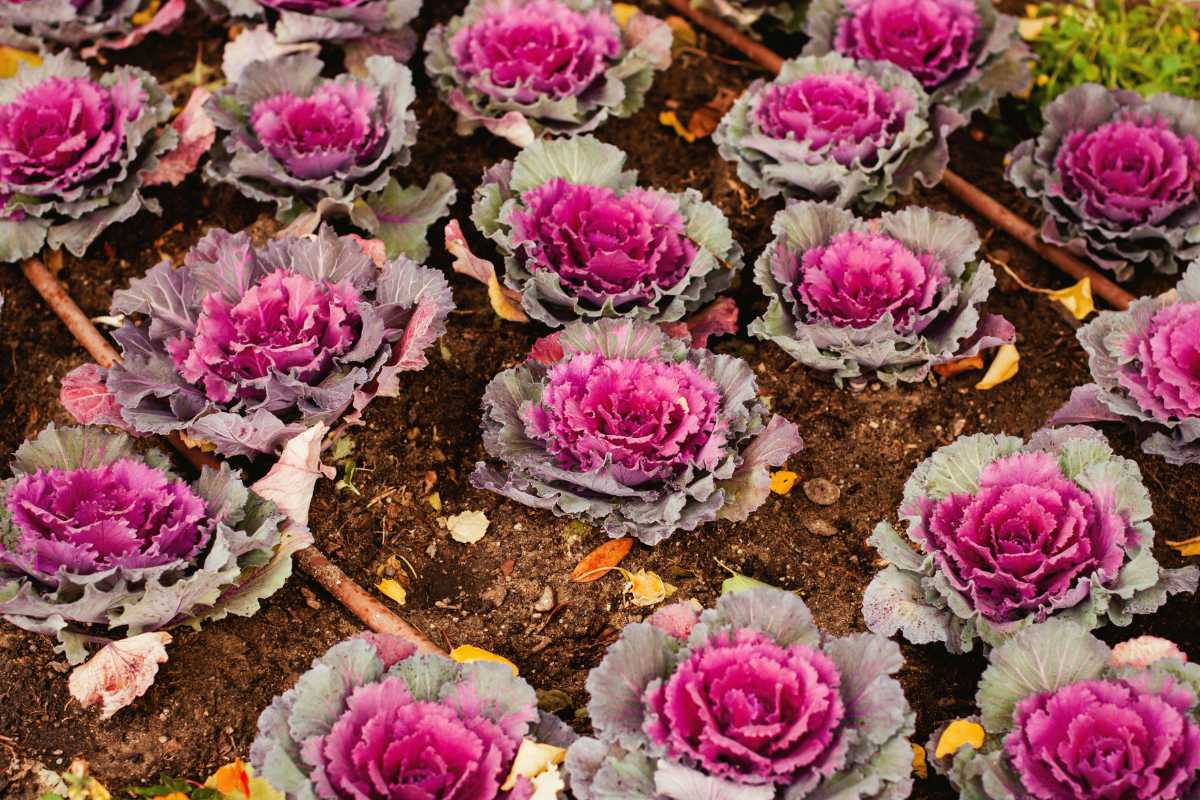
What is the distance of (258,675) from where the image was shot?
259 centimetres

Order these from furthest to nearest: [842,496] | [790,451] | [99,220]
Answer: [99,220], [842,496], [790,451]

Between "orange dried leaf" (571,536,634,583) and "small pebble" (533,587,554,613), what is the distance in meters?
0.06

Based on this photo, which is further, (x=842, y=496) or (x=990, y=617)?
(x=842, y=496)

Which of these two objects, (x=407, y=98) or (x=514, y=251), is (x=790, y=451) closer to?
(x=514, y=251)

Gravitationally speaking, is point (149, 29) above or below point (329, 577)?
above

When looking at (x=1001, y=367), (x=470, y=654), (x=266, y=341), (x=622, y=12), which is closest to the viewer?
(x=470, y=654)

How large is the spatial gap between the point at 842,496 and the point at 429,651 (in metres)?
1.03

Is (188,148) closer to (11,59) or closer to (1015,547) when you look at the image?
(11,59)

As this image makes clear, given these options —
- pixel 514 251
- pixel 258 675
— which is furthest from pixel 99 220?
pixel 258 675

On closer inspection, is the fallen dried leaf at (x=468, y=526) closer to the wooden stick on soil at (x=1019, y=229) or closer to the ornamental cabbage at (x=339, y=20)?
the ornamental cabbage at (x=339, y=20)

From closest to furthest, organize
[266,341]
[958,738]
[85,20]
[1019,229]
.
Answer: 1. [958,738]
2. [266,341]
3. [1019,229]
4. [85,20]

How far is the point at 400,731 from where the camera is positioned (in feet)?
7.22

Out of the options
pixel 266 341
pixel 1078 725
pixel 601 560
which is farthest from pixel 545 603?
pixel 1078 725

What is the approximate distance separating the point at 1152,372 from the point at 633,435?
3.83 feet
